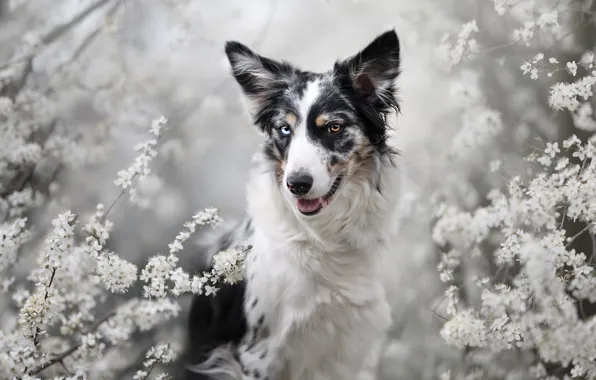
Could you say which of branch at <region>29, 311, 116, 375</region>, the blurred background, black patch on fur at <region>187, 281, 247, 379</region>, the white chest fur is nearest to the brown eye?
the white chest fur

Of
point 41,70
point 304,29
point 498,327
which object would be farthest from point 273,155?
point 41,70

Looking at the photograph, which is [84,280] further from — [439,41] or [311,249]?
[439,41]

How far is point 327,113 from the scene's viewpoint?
1.89m

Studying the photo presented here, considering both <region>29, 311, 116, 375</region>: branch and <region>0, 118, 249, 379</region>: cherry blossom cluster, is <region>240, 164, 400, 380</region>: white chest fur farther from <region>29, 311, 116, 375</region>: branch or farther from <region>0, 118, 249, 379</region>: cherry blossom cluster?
<region>29, 311, 116, 375</region>: branch

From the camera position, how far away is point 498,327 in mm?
2121

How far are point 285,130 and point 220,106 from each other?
639mm

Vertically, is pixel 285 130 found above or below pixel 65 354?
above

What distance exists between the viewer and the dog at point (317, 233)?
192cm

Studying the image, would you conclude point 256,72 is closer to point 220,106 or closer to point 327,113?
point 327,113

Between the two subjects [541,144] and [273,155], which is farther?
[541,144]

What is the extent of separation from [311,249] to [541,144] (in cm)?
96

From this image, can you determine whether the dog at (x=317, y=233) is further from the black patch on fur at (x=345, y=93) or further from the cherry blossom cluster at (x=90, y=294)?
the cherry blossom cluster at (x=90, y=294)

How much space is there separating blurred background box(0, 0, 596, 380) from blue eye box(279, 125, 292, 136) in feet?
1.00

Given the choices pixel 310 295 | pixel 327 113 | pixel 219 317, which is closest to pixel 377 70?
pixel 327 113
